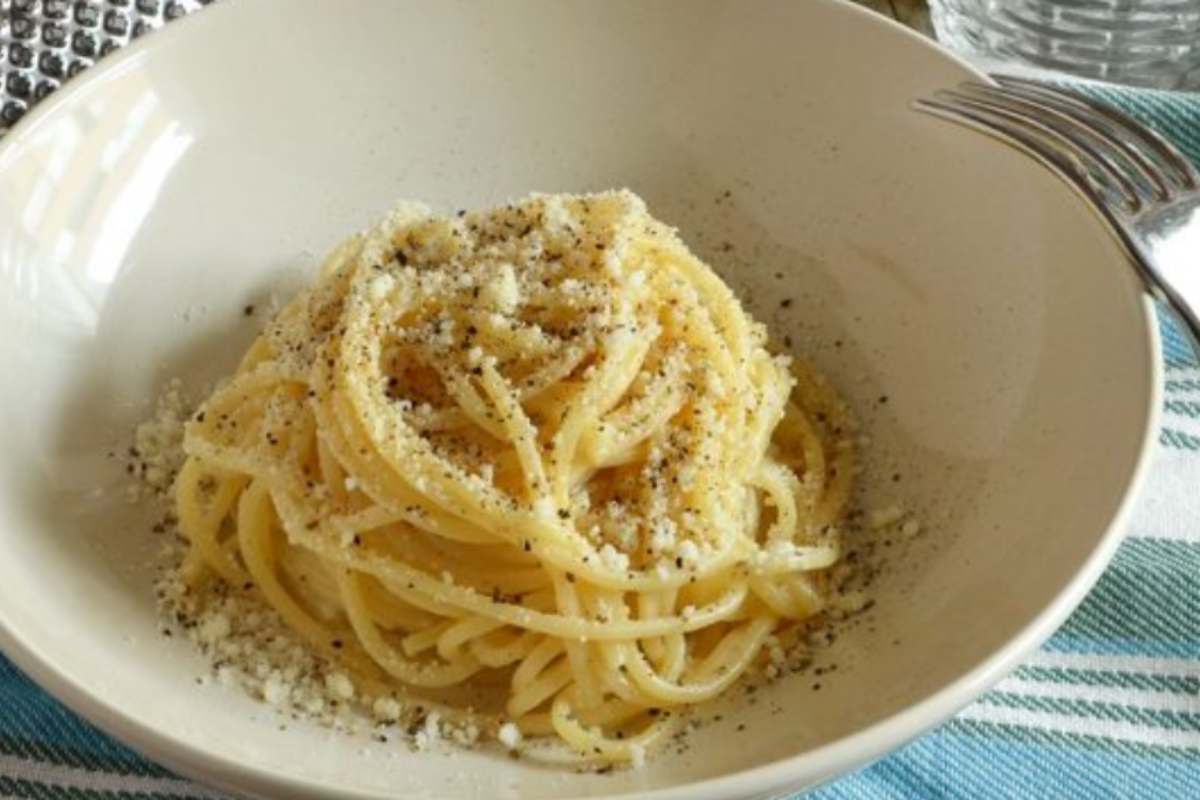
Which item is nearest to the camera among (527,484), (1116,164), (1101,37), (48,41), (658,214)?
(527,484)

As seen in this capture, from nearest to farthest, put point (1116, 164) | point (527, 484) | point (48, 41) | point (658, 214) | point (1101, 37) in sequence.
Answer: point (527, 484), point (1116, 164), point (658, 214), point (48, 41), point (1101, 37)

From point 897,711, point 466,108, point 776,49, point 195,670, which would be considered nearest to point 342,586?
point 195,670

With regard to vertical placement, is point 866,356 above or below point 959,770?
above

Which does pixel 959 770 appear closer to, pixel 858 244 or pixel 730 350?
pixel 730 350

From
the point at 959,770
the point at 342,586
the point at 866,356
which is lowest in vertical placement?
the point at 959,770

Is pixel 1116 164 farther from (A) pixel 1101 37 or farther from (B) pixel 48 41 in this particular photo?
(B) pixel 48 41

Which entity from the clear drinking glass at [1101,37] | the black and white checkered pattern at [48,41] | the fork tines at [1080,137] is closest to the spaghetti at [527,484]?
the fork tines at [1080,137]

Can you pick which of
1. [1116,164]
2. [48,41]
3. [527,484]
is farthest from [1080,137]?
[48,41]
